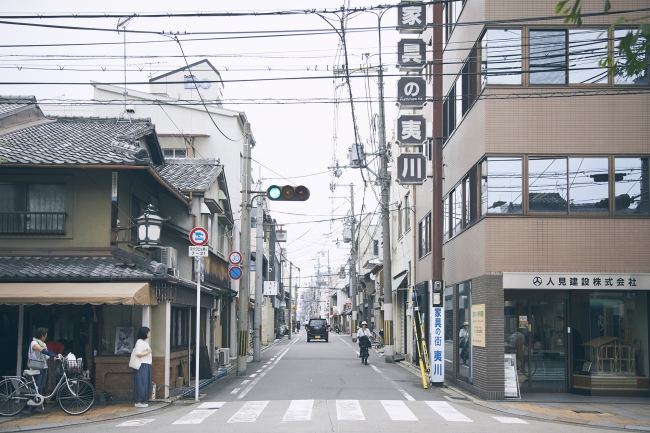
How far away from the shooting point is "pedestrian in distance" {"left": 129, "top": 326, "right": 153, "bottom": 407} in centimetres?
1552

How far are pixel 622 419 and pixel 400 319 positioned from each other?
24.1m

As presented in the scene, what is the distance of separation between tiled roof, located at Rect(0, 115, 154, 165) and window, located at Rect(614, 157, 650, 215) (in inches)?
463

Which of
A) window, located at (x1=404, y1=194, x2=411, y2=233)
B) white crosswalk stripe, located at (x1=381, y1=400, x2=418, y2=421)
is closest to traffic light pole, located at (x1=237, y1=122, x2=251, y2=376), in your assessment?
window, located at (x1=404, y1=194, x2=411, y2=233)

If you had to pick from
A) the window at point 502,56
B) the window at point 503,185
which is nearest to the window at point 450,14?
the window at point 502,56

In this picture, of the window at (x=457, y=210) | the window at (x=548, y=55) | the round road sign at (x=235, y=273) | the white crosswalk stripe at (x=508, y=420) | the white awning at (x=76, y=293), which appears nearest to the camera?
the white crosswalk stripe at (x=508, y=420)

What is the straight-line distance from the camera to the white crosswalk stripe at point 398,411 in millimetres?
13375

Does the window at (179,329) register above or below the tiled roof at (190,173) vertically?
below

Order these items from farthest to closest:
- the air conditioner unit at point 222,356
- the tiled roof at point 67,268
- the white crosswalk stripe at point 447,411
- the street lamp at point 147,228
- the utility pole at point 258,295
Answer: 1. the utility pole at point 258,295
2. the air conditioner unit at point 222,356
3. the street lamp at point 147,228
4. the tiled roof at point 67,268
5. the white crosswalk stripe at point 447,411

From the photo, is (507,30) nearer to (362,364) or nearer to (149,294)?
(149,294)

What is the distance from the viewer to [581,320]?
17406mm

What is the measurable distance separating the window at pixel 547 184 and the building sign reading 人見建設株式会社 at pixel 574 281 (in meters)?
1.63

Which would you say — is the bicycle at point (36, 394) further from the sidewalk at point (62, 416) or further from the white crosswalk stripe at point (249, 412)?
the white crosswalk stripe at point (249, 412)

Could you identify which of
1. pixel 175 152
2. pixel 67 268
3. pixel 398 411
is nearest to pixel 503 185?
pixel 398 411

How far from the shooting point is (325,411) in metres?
14.3
